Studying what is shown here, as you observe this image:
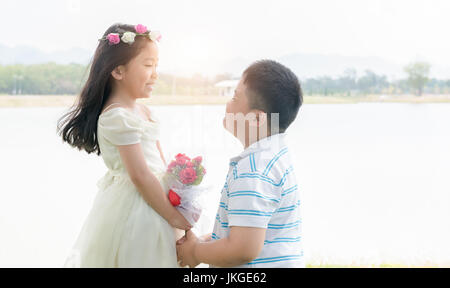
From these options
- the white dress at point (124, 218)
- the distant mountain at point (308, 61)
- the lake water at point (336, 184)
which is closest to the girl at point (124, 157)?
the white dress at point (124, 218)

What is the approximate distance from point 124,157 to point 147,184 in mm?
81

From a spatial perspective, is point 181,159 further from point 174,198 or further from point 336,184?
point 336,184

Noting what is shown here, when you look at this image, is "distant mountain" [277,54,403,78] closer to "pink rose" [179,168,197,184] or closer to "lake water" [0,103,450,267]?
"lake water" [0,103,450,267]

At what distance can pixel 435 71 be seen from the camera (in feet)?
9.13

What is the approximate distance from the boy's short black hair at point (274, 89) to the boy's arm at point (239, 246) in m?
0.24

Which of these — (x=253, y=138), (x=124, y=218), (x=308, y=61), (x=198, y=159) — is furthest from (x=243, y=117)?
(x=308, y=61)

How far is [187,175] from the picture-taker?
993mm

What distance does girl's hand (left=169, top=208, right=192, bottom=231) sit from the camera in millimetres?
1008

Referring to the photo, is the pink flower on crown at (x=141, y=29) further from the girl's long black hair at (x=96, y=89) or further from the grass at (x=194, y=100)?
the grass at (x=194, y=100)

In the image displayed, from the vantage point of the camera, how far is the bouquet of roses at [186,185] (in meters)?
1.00

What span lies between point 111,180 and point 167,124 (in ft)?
0.87

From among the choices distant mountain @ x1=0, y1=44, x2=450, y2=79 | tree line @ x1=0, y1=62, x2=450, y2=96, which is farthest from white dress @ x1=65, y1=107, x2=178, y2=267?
distant mountain @ x1=0, y1=44, x2=450, y2=79

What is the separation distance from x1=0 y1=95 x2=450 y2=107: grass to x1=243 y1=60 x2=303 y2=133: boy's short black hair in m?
1.27
